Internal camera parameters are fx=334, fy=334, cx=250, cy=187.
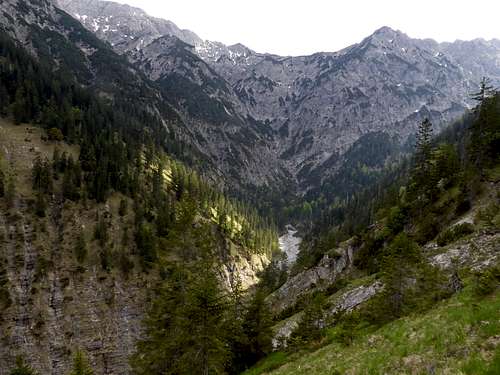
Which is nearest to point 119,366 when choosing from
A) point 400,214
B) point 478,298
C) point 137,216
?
point 137,216

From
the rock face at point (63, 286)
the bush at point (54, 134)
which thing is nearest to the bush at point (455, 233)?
the rock face at point (63, 286)

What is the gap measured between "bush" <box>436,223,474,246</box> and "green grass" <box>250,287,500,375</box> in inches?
843

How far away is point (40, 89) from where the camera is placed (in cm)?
14475

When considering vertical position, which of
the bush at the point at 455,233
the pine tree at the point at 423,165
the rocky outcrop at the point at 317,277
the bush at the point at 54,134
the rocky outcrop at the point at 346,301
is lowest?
the rocky outcrop at the point at 317,277

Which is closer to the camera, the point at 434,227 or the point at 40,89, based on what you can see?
the point at 434,227

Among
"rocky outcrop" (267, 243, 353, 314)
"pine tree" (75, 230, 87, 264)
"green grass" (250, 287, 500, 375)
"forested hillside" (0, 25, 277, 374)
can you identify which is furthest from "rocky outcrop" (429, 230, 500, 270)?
"pine tree" (75, 230, 87, 264)

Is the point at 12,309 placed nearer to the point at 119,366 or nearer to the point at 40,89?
the point at 119,366

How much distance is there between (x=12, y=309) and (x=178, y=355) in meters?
55.9

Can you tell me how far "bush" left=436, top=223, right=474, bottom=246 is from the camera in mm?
40281

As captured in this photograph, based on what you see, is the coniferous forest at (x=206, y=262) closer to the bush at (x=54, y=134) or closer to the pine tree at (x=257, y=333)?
the pine tree at (x=257, y=333)

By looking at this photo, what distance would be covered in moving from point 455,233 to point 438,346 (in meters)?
32.1

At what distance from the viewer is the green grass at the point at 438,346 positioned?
11891mm

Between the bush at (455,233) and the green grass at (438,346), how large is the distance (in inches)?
843

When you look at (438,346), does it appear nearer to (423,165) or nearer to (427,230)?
(427,230)
